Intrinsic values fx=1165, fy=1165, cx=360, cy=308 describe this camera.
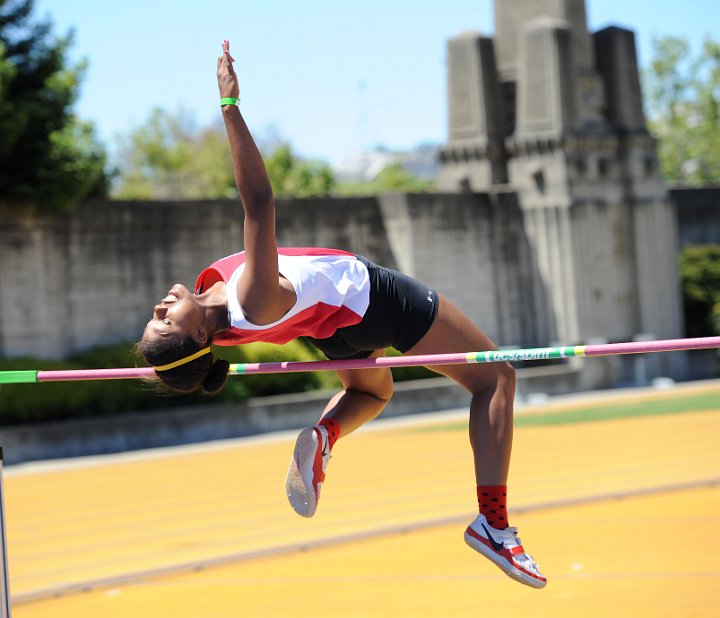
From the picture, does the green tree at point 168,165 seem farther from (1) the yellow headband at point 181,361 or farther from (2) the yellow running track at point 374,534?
(1) the yellow headband at point 181,361

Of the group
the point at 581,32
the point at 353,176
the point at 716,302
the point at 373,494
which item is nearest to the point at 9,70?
the point at 373,494

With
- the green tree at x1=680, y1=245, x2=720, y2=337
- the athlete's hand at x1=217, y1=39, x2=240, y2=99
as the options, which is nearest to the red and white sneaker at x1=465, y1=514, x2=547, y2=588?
the athlete's hand at x1=217, y1=39, x2=240, y2=99

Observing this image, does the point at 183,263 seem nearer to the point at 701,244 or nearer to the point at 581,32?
the point at 581,32

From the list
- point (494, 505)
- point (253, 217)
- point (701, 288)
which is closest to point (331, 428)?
point (494, 505)

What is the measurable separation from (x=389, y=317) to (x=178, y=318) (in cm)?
93

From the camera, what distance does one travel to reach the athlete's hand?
4.68m

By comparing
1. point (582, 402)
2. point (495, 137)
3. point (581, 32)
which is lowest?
point (582, 402)

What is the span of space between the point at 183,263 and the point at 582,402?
23.5 feet

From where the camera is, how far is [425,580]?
23.5ft

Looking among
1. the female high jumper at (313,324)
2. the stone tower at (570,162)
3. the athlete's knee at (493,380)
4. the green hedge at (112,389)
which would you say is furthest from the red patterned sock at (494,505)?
the stone tower at (570,162)

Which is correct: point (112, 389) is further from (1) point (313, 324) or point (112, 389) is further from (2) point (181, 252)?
(1) point (313, 324)

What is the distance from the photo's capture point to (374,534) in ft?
28.3

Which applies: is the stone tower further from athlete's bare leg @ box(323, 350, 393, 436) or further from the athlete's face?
the athlete's face

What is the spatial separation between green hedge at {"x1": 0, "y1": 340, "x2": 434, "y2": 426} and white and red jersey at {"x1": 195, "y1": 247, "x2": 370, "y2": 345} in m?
9.78
